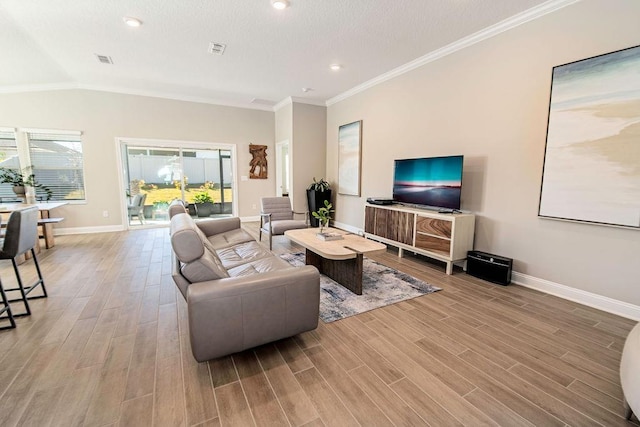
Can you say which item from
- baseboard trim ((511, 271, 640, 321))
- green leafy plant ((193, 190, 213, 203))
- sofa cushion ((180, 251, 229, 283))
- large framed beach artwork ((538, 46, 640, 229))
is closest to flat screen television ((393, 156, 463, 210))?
large framed beach artwork ((538, 46, 640, 229))

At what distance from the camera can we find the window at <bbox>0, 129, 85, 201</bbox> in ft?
17.6

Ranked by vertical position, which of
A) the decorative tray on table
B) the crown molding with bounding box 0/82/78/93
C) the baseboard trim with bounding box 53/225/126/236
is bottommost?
the baseboard trim with bounding box 53/225/126/236

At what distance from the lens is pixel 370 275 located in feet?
12.0

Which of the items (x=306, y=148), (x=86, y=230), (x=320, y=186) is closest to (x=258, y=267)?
(x=320, y=186)

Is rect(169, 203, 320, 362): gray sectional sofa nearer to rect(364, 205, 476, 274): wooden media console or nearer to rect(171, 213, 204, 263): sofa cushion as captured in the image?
rect(171, 213, 204, 263): sofa cushion

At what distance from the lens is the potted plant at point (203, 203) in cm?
704

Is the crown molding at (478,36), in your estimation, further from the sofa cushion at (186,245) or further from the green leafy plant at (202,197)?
the green leafy plant at (202,197)

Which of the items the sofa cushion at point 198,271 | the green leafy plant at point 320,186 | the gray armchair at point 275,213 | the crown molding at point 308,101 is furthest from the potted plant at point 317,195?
the sofa cushion at point 198,271

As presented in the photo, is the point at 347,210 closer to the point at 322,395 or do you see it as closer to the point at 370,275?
the point at 370,275

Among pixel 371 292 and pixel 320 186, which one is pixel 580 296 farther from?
pixel 320 186

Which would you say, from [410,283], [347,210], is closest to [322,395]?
[410,283]

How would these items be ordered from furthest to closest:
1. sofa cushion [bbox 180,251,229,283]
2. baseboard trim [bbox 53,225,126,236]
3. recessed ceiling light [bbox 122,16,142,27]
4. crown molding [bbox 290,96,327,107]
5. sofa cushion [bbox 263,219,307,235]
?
crown molding [bbox 290,96,327,107] → baseboard trim [bbox 53,225,126,236] → sofa cushion [bbox 263,219,307,235] → recessed ceiling light [bbox 122,16,142,27] → sofa cushion [bbox 180,251,229,283]

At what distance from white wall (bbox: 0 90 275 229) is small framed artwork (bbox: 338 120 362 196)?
2704 mm

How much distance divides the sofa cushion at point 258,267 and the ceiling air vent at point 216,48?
9.78ft
